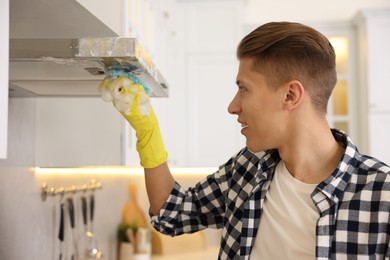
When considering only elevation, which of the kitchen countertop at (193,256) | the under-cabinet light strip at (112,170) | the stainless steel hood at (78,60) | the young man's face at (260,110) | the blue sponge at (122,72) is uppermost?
the stainless steel hood at (78,60)

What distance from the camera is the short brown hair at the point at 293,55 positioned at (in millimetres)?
1171

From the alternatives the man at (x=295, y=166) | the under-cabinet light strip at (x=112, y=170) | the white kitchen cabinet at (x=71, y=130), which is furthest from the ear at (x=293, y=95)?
the under-cabinet light strip at (x=112, y=170)

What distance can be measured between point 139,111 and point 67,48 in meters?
0.24

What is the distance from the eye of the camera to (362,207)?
110cm

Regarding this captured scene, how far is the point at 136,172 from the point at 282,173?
6.36 feet

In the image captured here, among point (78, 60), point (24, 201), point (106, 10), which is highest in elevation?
point (106, 10)

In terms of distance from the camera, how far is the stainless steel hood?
989 millimetres

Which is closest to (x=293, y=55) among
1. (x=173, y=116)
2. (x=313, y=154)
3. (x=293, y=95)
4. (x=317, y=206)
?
(x=293, y=95)

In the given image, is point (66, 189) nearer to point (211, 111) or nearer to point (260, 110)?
point (211, 111)

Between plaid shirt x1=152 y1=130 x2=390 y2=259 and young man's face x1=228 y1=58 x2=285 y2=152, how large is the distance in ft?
0.31

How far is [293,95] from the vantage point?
119 centimetres

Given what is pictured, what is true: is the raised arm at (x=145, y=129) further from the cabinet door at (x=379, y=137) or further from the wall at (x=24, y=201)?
the cabinet door at (x=379, y=137)

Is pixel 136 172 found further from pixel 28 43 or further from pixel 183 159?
pixel 28 43

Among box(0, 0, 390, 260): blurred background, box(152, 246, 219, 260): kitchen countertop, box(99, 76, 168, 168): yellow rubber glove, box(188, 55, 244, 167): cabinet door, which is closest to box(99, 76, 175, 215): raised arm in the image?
box(99, 76, 168, 168): yellow rubber glove
